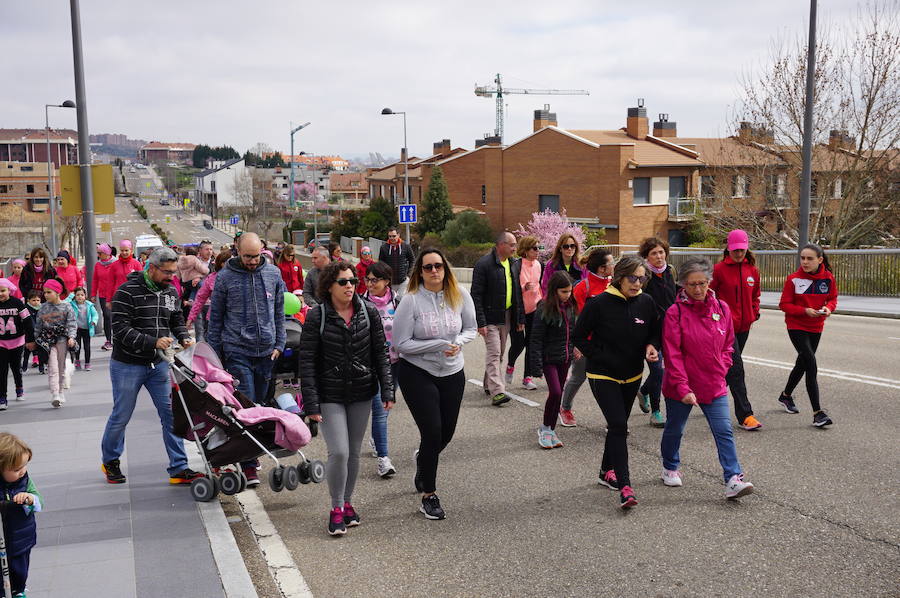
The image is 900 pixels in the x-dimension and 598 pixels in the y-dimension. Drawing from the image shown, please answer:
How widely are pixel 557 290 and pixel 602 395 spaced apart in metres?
1.92

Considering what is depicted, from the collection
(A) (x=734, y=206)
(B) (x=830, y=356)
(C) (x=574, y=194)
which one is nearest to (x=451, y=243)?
(C) (x=574, y=194)

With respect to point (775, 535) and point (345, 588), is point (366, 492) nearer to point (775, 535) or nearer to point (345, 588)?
point (345, 588)

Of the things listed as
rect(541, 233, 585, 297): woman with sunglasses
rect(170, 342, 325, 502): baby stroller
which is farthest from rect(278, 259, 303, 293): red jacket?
rect(170, 342, 325, 502): baby stroller

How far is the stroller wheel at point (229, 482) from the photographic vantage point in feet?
20.3

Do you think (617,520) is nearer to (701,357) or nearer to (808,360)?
(701,357)

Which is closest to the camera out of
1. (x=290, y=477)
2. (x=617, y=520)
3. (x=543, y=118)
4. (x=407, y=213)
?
(x=617, y=520)

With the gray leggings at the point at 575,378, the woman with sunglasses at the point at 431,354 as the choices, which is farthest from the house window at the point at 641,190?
the woman with sunglasses at the point at 431,354

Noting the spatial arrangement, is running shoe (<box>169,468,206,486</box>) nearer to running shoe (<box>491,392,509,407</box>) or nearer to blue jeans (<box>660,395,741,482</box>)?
running shoe (<box>491,392,509,407</box>)

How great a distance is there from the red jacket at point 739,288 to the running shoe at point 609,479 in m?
2.49

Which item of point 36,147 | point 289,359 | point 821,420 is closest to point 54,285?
point 289,359

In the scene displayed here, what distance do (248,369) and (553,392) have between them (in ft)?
8.68

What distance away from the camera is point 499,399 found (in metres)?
9.62

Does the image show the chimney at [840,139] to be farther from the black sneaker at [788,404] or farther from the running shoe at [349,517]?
the running shoe at [349,517]

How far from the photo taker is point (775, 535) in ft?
18.3
